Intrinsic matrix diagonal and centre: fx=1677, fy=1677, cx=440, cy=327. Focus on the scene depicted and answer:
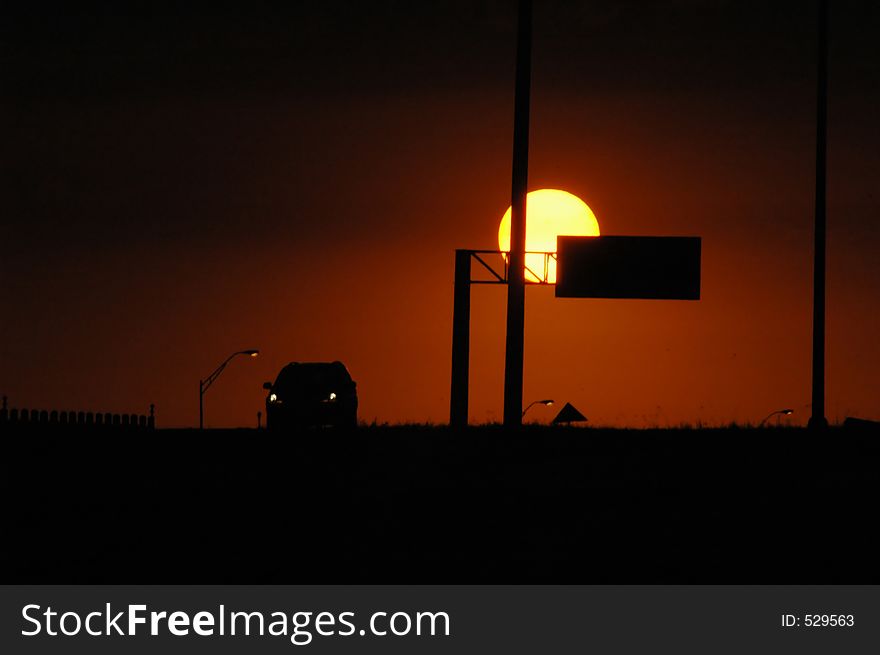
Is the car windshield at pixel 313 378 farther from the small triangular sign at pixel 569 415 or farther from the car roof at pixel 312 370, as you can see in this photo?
the small triangular sign at pixel 569 415

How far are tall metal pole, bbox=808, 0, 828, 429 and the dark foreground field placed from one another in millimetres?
9809

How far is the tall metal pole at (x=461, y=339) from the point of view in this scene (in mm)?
48188

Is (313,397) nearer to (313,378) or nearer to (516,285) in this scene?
(313,378)

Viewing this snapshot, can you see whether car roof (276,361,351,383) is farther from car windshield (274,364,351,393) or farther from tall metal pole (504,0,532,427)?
tall metal pole (504,0,532,427)

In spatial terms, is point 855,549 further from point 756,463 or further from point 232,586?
point 756,463

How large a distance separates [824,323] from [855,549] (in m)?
26.9

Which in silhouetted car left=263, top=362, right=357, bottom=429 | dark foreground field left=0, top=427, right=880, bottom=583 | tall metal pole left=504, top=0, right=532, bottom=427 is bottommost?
dark foreground field left=0, top=427, right=880, bottom=583

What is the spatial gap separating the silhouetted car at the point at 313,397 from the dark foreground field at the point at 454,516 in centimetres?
667

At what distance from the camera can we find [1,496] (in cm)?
2200

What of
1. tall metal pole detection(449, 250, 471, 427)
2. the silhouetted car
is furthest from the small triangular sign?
the silhouetted car

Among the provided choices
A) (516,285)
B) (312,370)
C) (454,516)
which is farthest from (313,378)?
(454,516)

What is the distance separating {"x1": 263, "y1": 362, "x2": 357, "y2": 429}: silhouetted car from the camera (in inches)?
1470

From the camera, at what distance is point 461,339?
49031 mm

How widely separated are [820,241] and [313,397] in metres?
13.7
